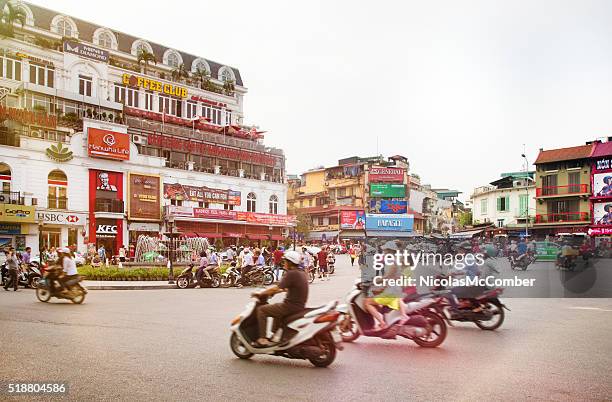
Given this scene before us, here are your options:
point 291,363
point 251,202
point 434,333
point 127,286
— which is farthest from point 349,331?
point 251,202

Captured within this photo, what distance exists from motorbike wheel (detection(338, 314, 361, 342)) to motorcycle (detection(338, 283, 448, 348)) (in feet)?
0.19

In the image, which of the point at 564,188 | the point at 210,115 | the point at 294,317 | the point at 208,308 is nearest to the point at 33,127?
the point at 210,115

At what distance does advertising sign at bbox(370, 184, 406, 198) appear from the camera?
83.6m

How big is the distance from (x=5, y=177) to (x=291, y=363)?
125 feet

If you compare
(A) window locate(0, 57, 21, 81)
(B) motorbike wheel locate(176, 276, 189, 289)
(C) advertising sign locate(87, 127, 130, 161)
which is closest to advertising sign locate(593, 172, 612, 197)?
(C) advertising sign locate(87, 127, 130, 161)

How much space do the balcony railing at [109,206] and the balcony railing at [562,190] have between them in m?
40.6

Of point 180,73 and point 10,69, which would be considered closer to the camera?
A: point 10,69

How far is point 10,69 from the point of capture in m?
43.1

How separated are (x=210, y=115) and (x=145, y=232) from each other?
655 inches

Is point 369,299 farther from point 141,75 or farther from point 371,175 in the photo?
point 371,175

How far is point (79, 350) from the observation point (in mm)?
8086

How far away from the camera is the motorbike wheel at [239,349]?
310 inches

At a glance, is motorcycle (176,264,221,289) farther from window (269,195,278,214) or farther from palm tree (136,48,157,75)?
window (269,195,278,214)

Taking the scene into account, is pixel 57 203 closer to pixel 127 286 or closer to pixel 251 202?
pixel 251 202
